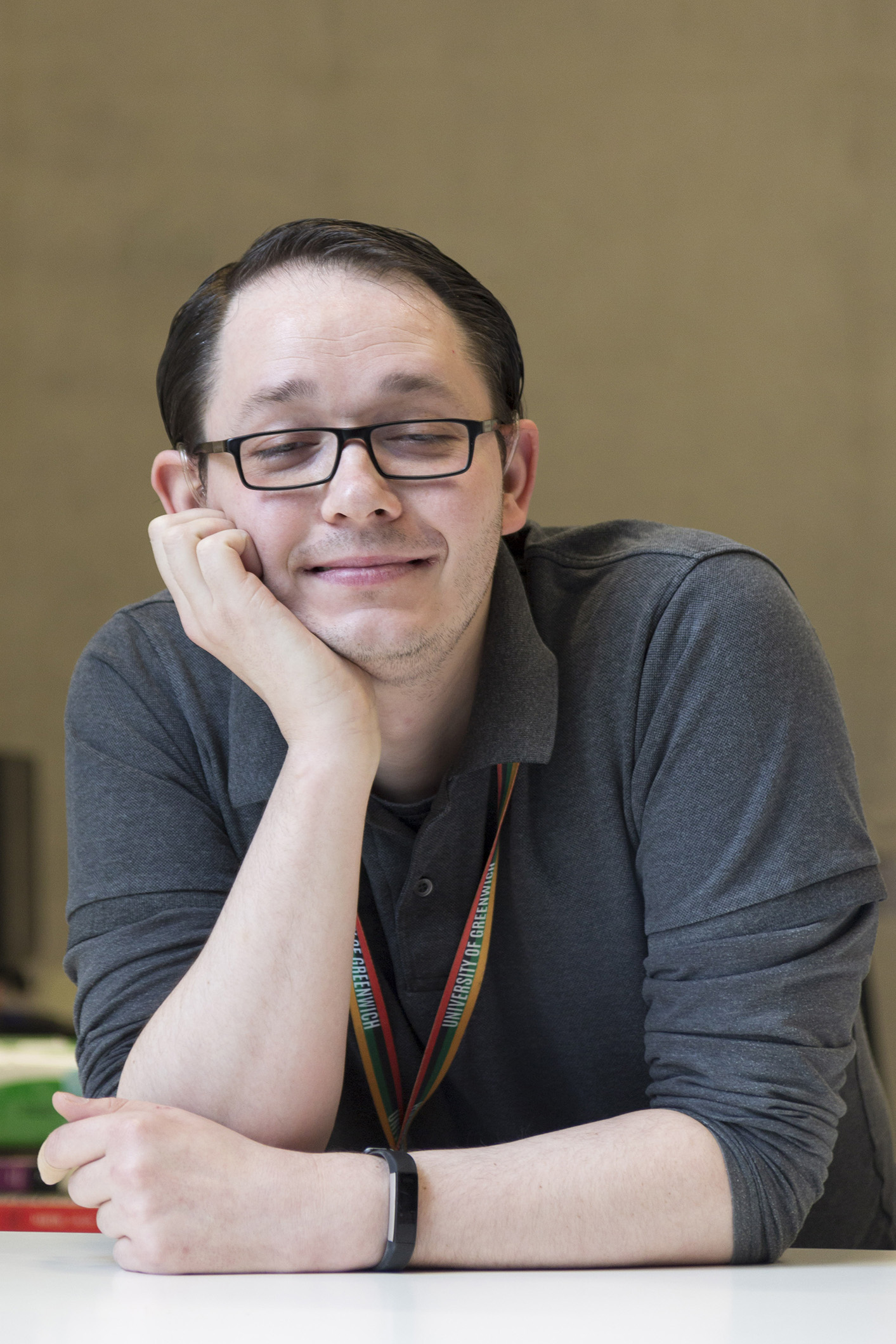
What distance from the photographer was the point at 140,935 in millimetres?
1278

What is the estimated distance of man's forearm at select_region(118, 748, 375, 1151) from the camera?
117 cm

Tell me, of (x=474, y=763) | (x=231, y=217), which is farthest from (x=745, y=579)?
(x=231, y=217)

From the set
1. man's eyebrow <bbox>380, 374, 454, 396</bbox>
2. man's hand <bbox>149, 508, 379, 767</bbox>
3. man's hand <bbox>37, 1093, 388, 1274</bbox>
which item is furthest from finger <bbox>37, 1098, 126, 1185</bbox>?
man's eyebrow <bbox>380, 374, 454, 396</bbox>

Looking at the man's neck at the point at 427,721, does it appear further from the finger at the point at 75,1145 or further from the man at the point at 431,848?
the finger at the point at 75,1145

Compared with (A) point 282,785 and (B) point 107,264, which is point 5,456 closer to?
(B) point 107,264

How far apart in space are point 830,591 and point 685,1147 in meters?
3.93

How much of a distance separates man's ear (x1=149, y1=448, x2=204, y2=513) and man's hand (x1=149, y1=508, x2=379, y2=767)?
0.14m

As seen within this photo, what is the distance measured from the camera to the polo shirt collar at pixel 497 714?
52.4 inches

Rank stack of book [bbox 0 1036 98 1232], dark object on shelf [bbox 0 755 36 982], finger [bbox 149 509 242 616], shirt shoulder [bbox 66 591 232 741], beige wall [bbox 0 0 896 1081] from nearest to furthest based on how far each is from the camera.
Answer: finger [bbox 149 509 242 616] < shirt shoulder [bbox 66 591 232 741] < stack of book [bbox 0 1036 98 1232] < dark object on shelf [bbox 0 755 36 982] < beige wall [bbox 0 0 896 1081]

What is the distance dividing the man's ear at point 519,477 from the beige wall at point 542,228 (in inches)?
129

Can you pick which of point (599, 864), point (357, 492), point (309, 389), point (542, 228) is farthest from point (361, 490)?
point (542, 228)

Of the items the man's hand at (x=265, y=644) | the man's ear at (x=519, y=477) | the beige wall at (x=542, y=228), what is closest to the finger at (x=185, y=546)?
the man's hand at (x=265, y=644)

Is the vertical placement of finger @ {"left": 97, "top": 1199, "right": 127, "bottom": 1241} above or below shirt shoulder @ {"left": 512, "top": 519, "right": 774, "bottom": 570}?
below

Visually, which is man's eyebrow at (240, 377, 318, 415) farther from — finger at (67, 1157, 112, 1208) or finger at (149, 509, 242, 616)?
finger at (67, 1157, 112, 1208)
